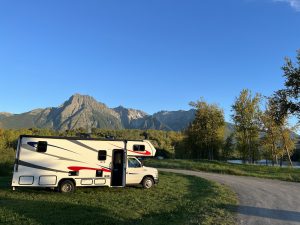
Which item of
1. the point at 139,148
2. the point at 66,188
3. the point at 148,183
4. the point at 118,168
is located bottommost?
the point at 66,188

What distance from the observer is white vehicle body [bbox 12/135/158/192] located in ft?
64.0

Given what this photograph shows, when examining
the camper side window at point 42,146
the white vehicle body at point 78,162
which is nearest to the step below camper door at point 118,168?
the white vehicle body at point 78,162

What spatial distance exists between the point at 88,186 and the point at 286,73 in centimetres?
2868

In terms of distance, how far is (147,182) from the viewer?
2289cm

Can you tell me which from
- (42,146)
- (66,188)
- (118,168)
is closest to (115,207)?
(66,188)

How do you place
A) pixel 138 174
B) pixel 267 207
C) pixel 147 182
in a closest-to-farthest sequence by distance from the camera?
pixel 267 207, pixel 138 174, pixel 147 182

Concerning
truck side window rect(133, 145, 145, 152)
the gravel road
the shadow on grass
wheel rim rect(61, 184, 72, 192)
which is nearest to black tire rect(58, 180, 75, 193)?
wheel rim rect(61, 184, 72, 192)

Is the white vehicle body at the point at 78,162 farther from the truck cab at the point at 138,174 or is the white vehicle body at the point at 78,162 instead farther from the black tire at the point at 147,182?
the black tire at the point at 147,182

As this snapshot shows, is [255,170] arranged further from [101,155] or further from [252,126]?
[101,155]

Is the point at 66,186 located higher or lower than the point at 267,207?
higher

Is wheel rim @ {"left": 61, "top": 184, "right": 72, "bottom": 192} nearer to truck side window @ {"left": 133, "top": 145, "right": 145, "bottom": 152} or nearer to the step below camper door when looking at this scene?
the step below camper door

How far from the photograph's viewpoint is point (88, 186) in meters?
20.9

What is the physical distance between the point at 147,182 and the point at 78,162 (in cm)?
487

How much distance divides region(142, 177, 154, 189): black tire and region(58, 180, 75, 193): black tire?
471 centimetres
